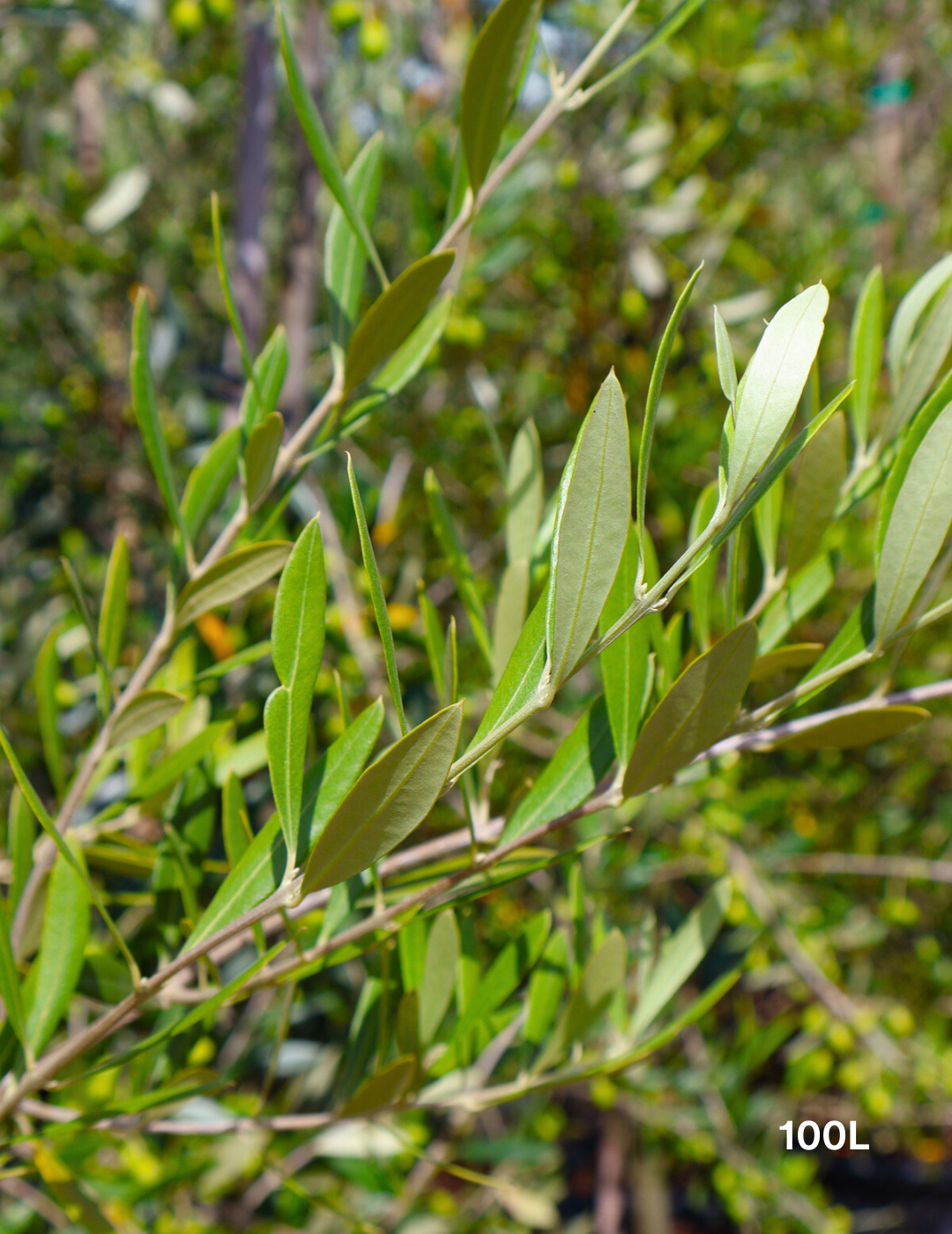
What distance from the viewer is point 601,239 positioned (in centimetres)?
130

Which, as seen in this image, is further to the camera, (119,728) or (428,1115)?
(428,1115)

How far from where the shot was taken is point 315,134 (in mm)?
413

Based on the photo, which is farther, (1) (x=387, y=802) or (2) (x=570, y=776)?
(2) (x=570, y=776)

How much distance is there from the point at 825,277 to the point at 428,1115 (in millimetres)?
1434

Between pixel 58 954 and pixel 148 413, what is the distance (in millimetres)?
279

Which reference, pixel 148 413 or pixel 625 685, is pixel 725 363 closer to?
pixel 625 685

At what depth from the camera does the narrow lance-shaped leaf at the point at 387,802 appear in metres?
0.29

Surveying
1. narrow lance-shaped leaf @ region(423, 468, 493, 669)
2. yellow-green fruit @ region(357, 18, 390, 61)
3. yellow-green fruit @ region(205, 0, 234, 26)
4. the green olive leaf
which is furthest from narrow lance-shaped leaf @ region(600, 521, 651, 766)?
yellow-green fruit @ region(205, 0, 234, 26)

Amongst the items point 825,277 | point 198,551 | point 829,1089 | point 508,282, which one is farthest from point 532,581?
point 829,1089

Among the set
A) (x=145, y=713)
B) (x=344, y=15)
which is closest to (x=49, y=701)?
(x=145, y=713)

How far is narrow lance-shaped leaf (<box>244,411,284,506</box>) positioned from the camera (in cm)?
44

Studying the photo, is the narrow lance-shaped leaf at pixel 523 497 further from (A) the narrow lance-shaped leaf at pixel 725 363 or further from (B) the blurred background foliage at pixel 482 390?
(B) the blurred background foliage at pixel 482 390

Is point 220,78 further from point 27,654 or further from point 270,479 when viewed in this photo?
point 270,479

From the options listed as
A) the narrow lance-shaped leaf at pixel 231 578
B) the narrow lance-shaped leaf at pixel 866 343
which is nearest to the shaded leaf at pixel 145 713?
the narrow lance-shaped leaf at pixel 231 578
